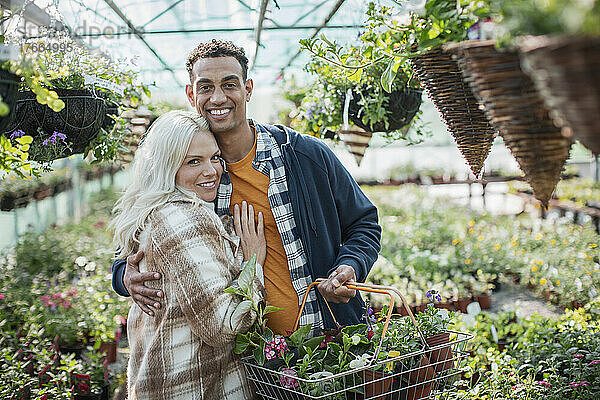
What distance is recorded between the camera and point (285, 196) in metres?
2.19

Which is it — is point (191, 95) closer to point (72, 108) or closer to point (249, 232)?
point (72, 108)

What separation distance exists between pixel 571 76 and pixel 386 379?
3.29ft

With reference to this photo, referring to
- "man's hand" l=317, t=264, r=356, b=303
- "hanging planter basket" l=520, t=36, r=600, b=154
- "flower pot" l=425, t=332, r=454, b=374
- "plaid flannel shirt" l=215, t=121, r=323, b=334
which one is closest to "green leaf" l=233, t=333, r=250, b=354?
"man's hand" l=317, t=264, r=356, b=303

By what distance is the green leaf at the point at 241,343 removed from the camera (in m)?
1.74

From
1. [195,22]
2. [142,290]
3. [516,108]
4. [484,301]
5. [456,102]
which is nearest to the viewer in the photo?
[516,108]

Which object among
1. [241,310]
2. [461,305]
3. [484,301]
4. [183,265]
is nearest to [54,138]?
[183,265]

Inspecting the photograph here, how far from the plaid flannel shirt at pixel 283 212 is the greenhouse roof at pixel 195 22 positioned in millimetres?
1757

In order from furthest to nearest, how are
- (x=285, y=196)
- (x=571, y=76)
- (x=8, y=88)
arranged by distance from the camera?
(x=285, y=196) < (x=8, y=88) < (x=571, y=76)

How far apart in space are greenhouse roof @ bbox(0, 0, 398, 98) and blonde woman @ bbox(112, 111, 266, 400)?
2.07 meters

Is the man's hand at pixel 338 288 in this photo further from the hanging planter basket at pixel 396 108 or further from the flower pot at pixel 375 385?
the hanging planter basket at pixel 396 108

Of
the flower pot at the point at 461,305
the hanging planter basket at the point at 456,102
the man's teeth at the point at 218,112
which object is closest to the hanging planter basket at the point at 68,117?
the man's teeth at the point at 218,112

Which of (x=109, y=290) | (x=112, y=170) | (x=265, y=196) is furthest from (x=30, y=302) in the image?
(x=112, y=170)

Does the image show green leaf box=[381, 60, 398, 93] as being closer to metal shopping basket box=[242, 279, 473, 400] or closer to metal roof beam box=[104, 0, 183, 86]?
metal shopping basket box=[242, 279, 473, 400]

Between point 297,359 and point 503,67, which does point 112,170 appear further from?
point 503,67
